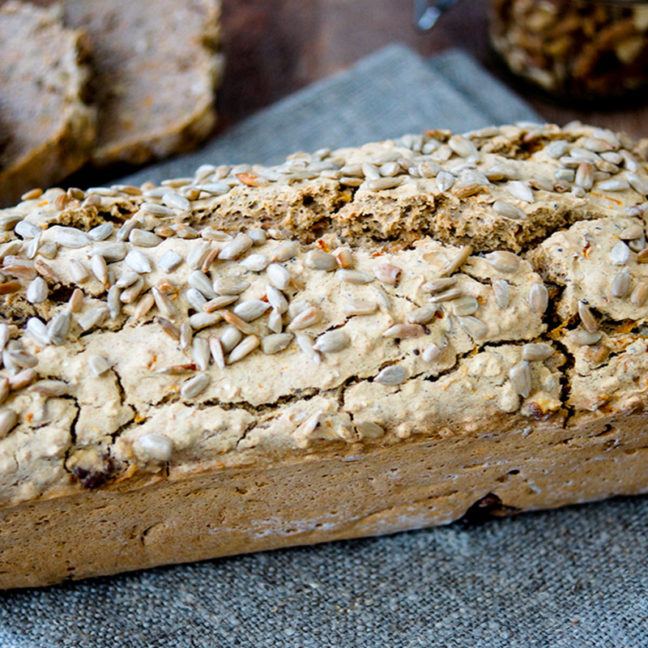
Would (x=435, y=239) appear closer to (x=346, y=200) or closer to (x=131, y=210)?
(x=346, y=200)

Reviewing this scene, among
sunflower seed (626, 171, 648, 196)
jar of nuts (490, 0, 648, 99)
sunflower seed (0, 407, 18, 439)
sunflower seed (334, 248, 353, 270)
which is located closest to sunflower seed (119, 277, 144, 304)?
sunflower seed (0, 407, 18, 439)

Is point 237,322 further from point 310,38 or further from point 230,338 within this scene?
point 310,38

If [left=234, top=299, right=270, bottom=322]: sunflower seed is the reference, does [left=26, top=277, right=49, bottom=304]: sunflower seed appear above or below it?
above

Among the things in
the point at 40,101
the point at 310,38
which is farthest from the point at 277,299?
the point at 310,38

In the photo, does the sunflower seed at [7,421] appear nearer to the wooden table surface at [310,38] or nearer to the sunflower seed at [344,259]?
the sunflower seed at [344,259]

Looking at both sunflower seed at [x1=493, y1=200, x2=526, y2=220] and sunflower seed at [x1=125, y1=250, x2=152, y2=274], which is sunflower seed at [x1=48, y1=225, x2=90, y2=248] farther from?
sunflower seed at [x1=493, y1=200, x2=526, y2=220]

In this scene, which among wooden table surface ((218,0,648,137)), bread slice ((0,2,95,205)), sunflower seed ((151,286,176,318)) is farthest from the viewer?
wooden table surface ((218,0,648,137))

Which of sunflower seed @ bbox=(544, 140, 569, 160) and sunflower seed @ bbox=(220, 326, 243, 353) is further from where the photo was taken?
sunflower seed @ bbox=(544, 140, 569, 160)

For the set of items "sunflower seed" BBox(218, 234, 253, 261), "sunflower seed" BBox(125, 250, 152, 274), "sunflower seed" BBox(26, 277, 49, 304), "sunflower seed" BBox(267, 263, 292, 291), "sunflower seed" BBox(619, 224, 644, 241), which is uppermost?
"sunflower seed" BBox(26, 277, 49, 304)
